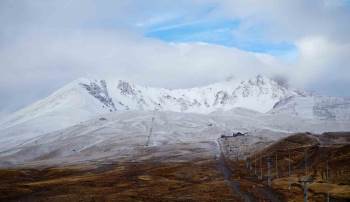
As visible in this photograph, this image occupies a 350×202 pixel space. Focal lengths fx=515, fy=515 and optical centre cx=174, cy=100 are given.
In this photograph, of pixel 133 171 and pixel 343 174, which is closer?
pixel 343 174

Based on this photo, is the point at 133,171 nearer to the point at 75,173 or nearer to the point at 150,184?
the point at 75,173

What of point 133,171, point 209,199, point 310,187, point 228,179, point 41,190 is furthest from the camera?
point 133,171

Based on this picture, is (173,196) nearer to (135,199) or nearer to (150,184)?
(135,199)

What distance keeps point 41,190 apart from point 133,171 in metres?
52.7

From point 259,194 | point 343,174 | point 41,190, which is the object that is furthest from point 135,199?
point 343,174

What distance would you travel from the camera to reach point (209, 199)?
357 ft

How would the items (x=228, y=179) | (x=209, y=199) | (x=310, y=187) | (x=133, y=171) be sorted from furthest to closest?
(x=133, y=171), (x=228, y=179), (x=310, y=187), (x=209, y=199)

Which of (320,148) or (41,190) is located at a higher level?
(320,148)

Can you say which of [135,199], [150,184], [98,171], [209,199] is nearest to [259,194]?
[209,199]

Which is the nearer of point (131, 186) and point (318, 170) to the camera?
point (131, 186)

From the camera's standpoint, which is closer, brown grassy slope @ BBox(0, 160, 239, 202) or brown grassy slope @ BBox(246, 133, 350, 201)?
brown grassy slope @ BBox(246, 133, 350, 201)

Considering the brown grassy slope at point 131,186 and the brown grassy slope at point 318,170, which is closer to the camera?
the brown grassy slope at point 318,170

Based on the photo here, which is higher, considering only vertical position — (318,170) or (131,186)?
(318,170)

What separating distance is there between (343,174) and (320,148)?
5311 cm
